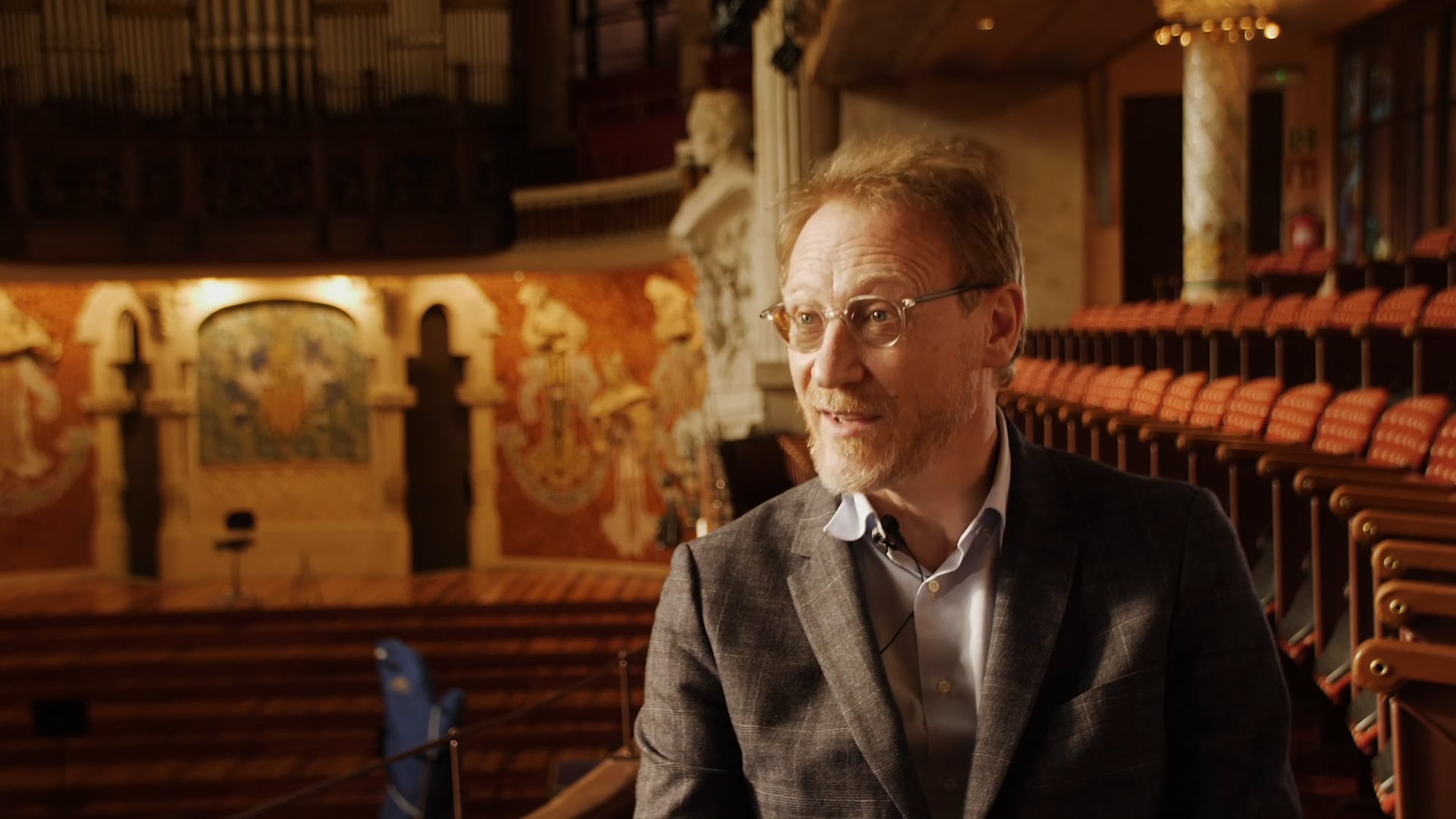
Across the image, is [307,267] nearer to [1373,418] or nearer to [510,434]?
[510,434]

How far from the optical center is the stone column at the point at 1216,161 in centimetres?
582

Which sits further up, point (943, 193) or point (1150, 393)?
point (943, 193)

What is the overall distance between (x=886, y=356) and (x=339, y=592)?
9749 millimetres

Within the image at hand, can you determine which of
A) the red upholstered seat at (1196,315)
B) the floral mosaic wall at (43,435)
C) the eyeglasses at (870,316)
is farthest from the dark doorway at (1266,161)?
the floral mosaic wall at (43,435)

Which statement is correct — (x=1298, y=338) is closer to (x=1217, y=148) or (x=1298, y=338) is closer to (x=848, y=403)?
(x=1217, y=148)

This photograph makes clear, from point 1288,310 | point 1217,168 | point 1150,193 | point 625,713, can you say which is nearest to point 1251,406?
point 1288,310

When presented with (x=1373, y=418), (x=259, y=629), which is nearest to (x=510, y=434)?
(x=259, y=629)

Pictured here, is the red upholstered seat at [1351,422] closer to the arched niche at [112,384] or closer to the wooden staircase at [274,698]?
the wooden staircase at [274,698]

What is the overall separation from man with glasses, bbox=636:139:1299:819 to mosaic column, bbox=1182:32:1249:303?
5.11 meters

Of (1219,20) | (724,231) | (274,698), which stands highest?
(1219,20)

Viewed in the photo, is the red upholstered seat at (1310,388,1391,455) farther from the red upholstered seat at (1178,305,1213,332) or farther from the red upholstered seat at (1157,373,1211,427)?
the red upholstered seat at (1178,305,1213,332)

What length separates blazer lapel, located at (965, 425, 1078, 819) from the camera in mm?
1041

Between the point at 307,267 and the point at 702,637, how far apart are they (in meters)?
9.84

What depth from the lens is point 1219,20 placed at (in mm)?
5723
